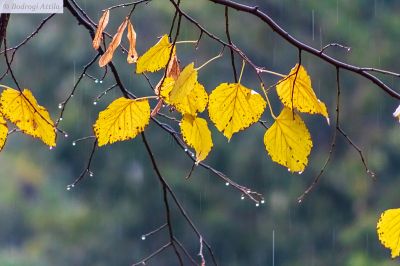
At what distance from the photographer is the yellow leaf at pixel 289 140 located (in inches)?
18.4

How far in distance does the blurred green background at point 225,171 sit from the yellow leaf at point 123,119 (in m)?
4.42

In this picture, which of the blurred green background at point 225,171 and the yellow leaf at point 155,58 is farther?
the blurred green background at point 225,171

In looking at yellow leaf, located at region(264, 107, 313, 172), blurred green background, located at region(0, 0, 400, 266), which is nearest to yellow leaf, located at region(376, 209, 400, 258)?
yellow leaf, located at region(264, 107, 313, 172)

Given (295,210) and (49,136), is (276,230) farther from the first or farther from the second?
(49,136)

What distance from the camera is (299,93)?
475 mm

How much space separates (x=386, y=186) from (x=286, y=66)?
967 millimetres

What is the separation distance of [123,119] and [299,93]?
0.33 feet

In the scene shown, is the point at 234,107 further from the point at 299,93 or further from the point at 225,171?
the point at 225,171

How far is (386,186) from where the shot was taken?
5.16 metres

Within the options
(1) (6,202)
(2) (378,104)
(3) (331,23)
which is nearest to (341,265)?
(2) (378,104)

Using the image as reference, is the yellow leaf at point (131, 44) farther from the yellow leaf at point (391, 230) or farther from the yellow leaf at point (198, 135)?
the yellow leaf at point (391, 230)

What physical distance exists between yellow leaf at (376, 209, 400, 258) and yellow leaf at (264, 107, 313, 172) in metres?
0.05

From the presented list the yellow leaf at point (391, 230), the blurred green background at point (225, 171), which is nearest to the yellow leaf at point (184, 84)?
the yellow leaf at point (391, 230)

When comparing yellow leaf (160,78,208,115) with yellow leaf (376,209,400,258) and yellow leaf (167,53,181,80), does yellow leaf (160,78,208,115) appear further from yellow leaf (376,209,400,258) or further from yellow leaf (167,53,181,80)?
yellow leaf (376,209,400,258)
